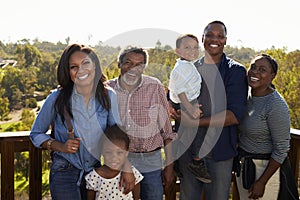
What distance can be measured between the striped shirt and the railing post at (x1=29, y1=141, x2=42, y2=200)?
1.34m

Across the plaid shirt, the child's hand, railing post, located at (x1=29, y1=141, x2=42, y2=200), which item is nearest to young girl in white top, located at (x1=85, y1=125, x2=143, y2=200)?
the plaid shirt

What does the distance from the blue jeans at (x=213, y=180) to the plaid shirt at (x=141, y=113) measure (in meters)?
0.29

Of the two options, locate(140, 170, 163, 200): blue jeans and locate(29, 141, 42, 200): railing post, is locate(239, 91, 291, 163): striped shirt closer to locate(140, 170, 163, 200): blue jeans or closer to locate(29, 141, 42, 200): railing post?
locate(140, 170, 163, 200): blue jeans

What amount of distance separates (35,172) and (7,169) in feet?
0.59

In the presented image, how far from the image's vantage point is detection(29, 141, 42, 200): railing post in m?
2.58

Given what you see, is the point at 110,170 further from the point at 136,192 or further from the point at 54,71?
the point at 54,71

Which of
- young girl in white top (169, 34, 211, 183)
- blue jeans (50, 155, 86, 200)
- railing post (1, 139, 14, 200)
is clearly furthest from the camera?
railing post (1, 139, 14, 200)

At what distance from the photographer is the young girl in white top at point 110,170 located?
2.12m

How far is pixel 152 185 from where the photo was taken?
90.4 inches

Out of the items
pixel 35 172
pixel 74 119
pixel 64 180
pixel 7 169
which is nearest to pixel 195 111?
pixel 74 119

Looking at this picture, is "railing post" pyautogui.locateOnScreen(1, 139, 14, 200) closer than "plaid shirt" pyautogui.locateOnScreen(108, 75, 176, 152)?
No

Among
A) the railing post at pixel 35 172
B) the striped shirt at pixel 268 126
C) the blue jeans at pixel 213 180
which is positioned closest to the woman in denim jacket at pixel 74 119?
the railing post at pixel 35 172

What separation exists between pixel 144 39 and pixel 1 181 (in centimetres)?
132

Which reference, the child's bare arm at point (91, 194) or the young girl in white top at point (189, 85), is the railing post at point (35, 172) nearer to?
the child's bare arm at point (91, 194)
